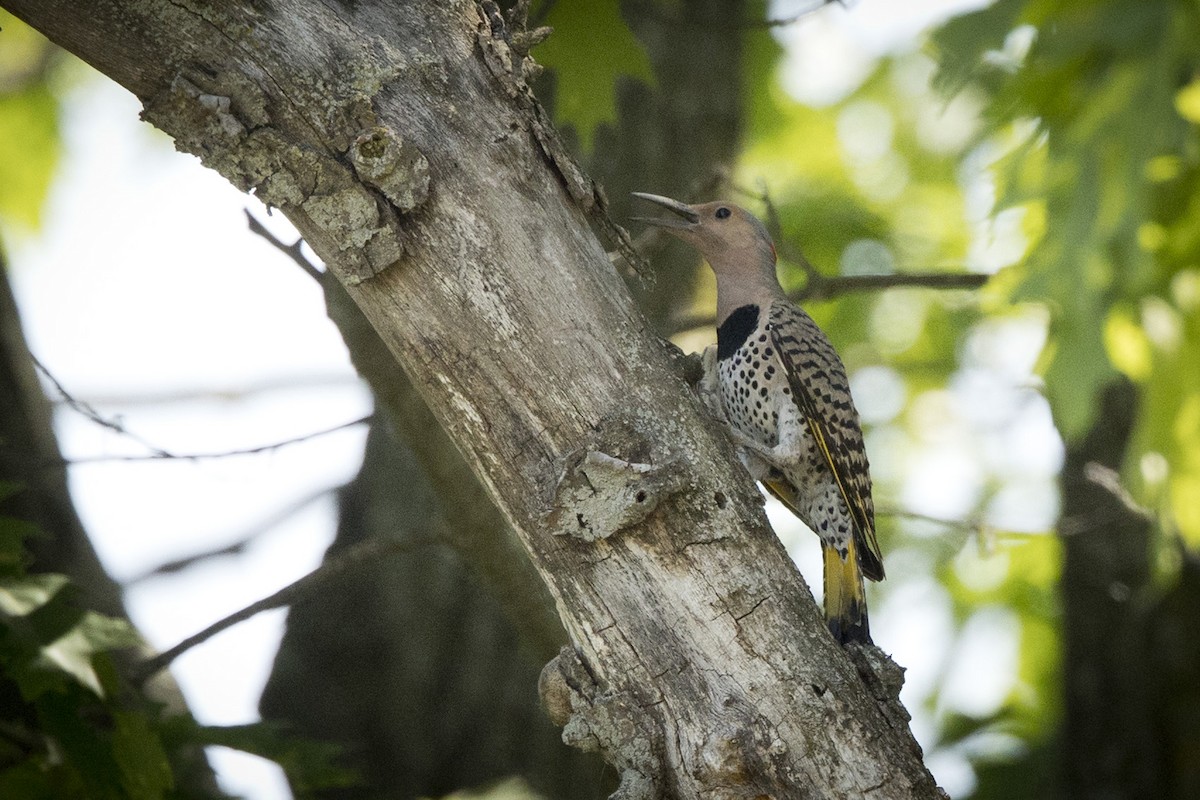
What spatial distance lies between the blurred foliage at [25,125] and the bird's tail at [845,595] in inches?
199

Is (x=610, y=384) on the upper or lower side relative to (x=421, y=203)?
lower

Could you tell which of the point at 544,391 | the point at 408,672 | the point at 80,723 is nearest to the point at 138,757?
the point at 80,723

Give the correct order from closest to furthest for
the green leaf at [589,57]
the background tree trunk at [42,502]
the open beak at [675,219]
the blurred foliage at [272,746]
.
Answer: the blurred foliage at [272,746] → the green leaf at [589,57] → the background tree trunk at [42,502] → the open beak at [675,219]

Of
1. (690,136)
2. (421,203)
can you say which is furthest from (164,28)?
(690,136)

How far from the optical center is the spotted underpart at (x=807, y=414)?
13.0 ft

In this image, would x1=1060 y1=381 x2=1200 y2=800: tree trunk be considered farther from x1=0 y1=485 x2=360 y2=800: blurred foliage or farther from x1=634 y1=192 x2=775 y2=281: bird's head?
x1=0 y1=485 x2=360 y2=800: blurred foliage

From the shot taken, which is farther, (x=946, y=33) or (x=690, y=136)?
(x=690, y=136)

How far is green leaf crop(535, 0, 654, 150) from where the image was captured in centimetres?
353

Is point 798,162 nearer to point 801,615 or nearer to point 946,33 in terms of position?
point 946,33

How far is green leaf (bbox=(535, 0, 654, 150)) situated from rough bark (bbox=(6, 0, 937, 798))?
1.22m

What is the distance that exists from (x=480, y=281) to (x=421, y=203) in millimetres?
195

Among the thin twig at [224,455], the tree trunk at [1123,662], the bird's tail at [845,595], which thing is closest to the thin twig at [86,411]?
the thin twig at [224,455]

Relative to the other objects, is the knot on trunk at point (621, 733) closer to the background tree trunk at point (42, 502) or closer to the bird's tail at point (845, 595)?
the bird's tail at point (845, 595)

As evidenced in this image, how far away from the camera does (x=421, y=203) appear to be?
2338 mm
